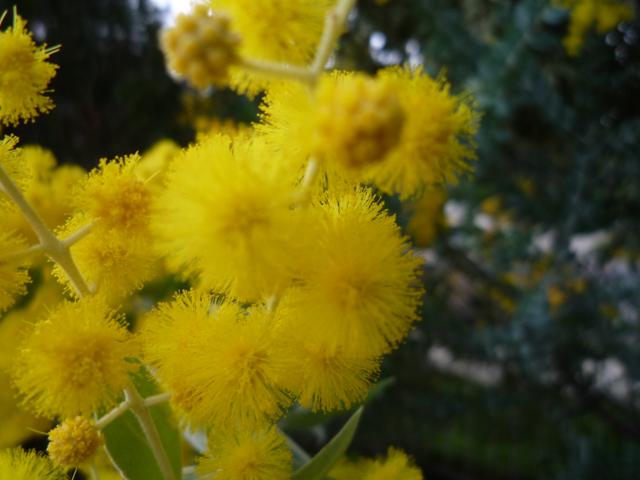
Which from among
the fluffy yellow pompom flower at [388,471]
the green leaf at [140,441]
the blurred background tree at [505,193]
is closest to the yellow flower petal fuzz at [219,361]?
the green leaf at [140,441]

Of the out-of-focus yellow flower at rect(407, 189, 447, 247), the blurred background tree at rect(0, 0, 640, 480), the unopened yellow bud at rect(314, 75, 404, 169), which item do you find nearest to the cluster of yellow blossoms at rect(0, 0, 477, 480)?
the unopened yellow bud at rect(314, 75, 404, 169)

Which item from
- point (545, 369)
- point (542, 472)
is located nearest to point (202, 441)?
point (545, 369)

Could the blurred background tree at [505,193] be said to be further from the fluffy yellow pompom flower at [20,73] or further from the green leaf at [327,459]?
the fluffy yellow pompom flower at [20,73]

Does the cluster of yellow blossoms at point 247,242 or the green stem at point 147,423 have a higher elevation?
the cluster of yellow blossoms at point 247,242

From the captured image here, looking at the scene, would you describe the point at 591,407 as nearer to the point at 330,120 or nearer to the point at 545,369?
the point at 545,369

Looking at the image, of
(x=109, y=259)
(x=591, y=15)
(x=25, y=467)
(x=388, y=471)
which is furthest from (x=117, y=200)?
(x=591, y=15)

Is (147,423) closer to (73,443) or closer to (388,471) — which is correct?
(73,443)

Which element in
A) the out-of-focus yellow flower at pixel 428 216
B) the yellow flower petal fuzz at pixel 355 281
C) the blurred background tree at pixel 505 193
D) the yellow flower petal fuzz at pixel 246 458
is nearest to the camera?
the yellow flower petal fuzz at pixel 355 281
